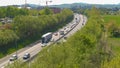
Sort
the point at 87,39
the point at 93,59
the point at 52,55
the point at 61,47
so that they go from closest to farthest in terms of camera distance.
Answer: the point at 52,55 → the point at 61,47 → the point at 93,59 → the point at 87,39

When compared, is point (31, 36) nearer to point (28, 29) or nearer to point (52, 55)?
point (28, 29)

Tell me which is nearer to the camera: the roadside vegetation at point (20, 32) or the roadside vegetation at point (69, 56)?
the roadside vegetation at point (69, 56)

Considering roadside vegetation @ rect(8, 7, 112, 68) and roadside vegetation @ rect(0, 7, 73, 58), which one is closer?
roadside vegetation @ rect(8, 7, 112, 68)

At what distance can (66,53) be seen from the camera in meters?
42.8

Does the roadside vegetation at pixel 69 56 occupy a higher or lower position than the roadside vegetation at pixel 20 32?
higher

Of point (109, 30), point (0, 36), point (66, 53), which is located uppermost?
point (66, 53)

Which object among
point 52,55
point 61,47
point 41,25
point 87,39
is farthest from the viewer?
point 41,25

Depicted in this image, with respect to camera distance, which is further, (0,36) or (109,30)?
(109,30)

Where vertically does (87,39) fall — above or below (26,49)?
above

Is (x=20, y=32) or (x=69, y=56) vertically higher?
(x=69, y=56)

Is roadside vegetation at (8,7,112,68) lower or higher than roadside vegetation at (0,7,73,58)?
higher

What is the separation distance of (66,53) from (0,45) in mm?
30768

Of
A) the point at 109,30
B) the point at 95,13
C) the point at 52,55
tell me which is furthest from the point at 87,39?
the point at 95,13

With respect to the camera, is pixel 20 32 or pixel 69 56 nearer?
pixel 69 56
